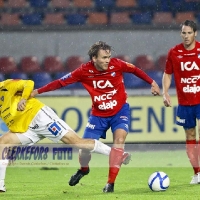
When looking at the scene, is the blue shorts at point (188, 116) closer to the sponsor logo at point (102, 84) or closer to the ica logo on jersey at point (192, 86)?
A: the ica logo on jersey at point (192, 86)

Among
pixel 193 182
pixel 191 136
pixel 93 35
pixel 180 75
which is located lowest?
pixel 193 182

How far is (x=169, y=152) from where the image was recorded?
11844 millimetres

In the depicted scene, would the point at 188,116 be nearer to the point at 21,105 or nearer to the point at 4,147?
the point at 21,105

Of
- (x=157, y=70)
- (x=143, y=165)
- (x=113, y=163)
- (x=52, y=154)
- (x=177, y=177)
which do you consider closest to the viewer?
(x=113, y=163)

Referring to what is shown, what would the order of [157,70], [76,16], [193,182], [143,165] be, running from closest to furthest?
[193,182]
[143,165]
[157,70]
[76,16]

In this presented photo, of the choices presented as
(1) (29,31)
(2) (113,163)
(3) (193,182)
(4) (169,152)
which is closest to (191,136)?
(3) (193,182)

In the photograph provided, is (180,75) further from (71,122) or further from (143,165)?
(71,122)

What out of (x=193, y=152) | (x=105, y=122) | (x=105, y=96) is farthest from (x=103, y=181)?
(x=105, y=96)

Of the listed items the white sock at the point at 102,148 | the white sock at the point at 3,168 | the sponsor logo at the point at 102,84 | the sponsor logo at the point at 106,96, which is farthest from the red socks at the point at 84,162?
the white sock at the point at 3,168

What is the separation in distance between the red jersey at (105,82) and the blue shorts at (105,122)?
57 mm

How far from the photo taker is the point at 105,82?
7.73 m

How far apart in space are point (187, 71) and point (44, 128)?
1.79 metres

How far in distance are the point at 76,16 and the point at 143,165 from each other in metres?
5.34

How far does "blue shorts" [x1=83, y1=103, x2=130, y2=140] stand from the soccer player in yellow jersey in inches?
8.0
